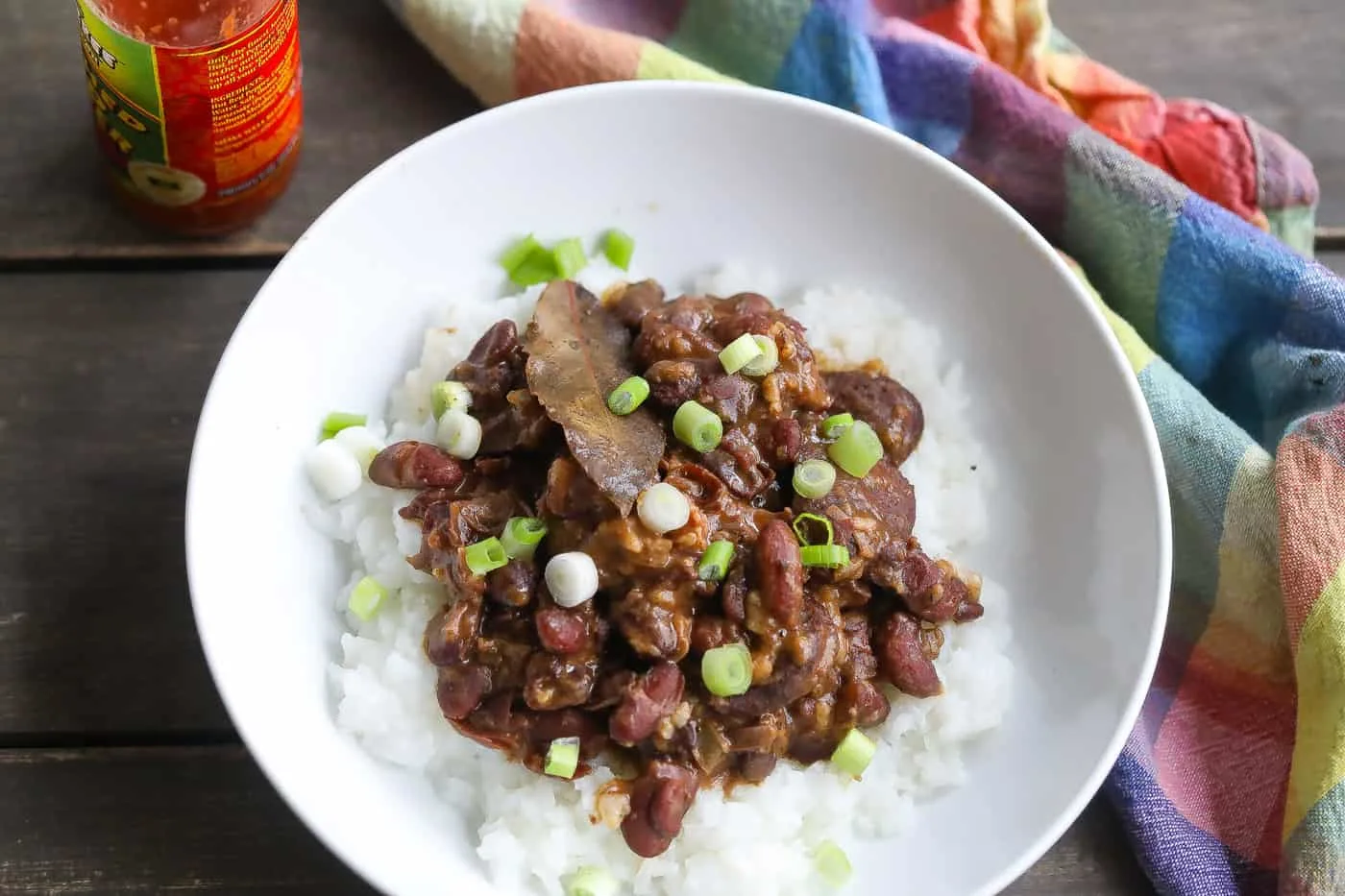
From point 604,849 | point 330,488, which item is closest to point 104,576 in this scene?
point 330,488

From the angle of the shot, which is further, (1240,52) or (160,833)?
(1240,52)

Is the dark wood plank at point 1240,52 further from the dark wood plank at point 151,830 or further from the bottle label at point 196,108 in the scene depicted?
the dark wood plank at point 151,830

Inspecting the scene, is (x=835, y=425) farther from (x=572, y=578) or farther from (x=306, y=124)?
(x=306, y=124)

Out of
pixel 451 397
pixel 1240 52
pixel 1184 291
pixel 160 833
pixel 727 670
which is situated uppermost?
pixel 1240 52

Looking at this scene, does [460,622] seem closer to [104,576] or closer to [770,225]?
[104,576]

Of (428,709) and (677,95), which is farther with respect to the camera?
(677,95)

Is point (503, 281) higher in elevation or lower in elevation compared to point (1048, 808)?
higher

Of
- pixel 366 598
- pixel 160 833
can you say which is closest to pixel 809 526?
pixel 366 598
